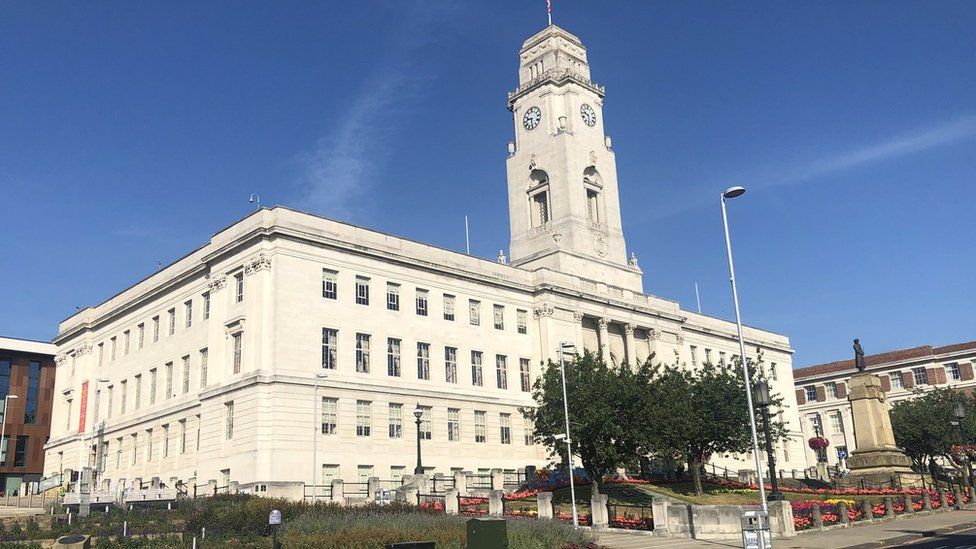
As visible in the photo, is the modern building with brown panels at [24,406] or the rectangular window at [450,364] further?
the modern building with brown panels at [24,406]

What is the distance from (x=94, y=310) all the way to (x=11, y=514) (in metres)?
37.1

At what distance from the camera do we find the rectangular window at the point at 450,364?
63.6 meters

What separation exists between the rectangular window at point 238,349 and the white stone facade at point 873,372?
255 ft

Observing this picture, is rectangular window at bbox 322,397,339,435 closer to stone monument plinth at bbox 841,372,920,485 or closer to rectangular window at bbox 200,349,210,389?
rectangular window at bbox 200,349,210,389

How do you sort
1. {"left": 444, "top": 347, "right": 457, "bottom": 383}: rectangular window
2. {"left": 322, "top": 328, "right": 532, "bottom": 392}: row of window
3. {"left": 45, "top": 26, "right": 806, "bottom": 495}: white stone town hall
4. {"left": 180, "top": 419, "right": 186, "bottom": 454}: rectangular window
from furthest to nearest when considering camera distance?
{"left": 444, "top": 347, "right": 457, "bottom": 383}: rectangular window
{"left": 180, "top": 419, "right": 186, "bottom": 454}: rectangular window
{"left": 322, "top": 328, "right": 532, "bottom": 392}: row of window
{"left": 45, "top": 26, "right": 806, "bottom": 495}: white stone town hall

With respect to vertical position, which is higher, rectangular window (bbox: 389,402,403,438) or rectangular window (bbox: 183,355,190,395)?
rectangular window (bbox: 183,355,190,395)

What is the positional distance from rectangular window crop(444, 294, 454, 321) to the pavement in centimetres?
3090

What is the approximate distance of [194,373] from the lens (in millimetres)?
61656

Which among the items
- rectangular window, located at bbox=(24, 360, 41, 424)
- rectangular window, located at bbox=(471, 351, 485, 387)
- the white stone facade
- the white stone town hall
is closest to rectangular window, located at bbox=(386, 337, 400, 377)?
the white stone town hall

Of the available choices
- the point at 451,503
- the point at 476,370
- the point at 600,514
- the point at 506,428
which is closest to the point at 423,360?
the point at 476,370

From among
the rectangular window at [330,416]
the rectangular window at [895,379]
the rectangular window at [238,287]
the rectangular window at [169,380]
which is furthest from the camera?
the rectangular window at [895,379]

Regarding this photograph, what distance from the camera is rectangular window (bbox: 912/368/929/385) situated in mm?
115438

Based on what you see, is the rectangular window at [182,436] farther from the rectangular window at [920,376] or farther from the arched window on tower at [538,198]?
the rectangular window at [920,376]

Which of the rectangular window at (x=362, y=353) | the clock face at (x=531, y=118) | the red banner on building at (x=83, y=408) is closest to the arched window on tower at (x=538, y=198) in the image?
the clock face at (x=531, y=118)
